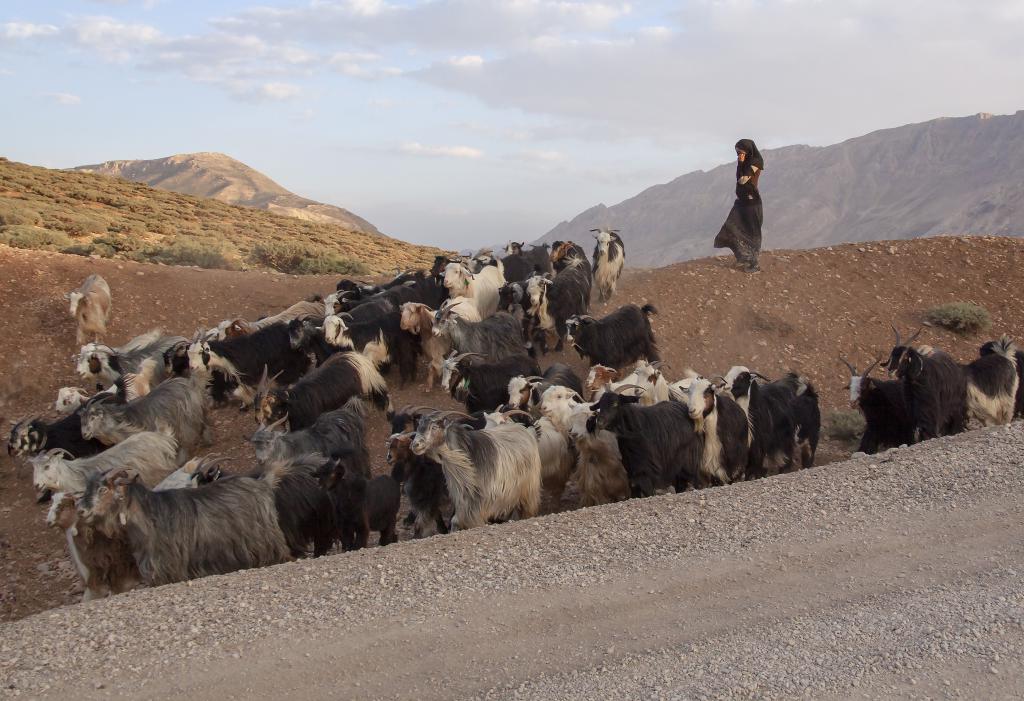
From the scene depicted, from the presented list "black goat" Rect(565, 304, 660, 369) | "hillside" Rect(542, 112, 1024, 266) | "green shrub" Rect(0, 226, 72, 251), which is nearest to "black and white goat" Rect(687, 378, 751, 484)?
"black goat" Rect(565, 304, 660, 369)

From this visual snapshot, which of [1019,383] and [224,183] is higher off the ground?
[224,183]

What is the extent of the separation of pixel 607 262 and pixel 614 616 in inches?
355

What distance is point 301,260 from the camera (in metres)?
21.3

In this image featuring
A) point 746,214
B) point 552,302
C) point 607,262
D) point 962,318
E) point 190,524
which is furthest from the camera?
point 746,214

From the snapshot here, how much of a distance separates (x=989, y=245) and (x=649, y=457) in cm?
1112

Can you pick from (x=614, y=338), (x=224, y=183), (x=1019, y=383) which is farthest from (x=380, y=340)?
(x=224, y=183)

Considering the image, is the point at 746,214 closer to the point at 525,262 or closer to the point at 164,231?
the point at 525,262

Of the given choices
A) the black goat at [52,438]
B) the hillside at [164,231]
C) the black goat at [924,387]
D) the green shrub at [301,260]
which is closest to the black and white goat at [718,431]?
the black goat at [924,387]

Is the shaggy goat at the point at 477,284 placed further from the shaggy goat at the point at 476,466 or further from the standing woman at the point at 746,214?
the shaggy goat at the point at 476,466

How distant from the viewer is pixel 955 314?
14328mm

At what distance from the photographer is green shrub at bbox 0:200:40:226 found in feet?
72.0

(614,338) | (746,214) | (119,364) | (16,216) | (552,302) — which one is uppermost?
(16,216)

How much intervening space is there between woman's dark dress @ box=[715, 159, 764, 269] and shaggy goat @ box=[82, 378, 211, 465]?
830cm

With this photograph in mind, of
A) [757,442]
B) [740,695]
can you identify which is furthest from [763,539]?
[757,442]
